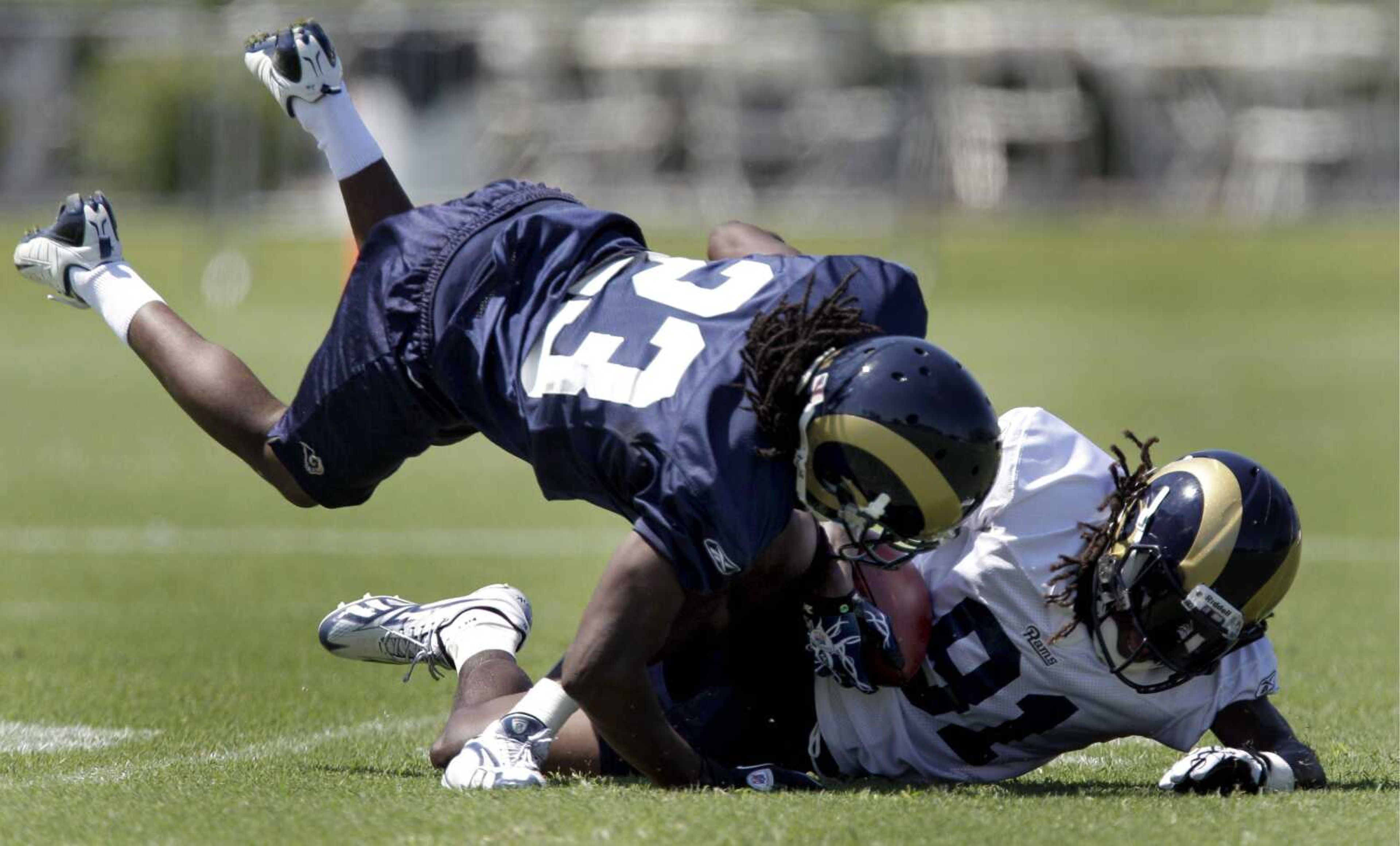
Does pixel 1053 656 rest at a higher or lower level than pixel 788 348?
lower

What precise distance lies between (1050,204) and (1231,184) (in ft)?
11.9

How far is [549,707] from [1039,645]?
1117 mm

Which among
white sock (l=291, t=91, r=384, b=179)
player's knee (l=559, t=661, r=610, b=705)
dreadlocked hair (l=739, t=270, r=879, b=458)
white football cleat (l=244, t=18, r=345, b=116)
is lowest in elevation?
player's knee (l=559, t=661, r=610, b=705)

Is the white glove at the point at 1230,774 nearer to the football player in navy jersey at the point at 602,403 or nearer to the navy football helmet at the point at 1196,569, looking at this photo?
the navy football helmet at the point at 1196,569

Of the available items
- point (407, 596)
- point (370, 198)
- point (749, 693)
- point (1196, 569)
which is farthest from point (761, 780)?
point (407, 596)

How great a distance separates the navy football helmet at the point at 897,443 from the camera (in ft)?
11.6

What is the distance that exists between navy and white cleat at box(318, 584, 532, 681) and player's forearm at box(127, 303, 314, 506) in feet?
1.16

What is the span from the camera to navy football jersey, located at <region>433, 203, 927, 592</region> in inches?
141

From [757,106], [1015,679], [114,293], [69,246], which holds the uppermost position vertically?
[69,246]

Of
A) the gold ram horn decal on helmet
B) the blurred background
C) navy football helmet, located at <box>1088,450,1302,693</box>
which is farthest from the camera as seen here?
the blurred background

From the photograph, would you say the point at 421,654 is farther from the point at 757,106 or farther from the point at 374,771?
the point at 757,106

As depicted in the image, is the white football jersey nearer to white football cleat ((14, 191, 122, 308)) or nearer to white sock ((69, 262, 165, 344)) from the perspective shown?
white sock ((69, 262, 165, 344))

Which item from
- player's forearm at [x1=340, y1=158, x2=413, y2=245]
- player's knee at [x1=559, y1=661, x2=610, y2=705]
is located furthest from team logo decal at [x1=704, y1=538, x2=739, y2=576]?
player's forearm at [x1=340, y1=158, x2=413, y2=245]

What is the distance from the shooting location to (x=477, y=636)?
4.52 metres
